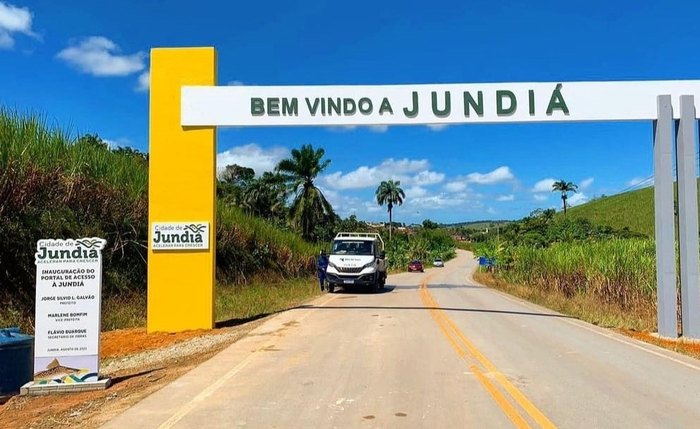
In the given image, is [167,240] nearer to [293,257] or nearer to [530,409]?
[530,409]

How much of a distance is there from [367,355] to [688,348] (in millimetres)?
6681

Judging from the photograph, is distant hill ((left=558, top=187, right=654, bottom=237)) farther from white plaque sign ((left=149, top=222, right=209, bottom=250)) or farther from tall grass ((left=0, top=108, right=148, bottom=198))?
white plaque sign ((left=149, top=222, right=209, bottom=250))

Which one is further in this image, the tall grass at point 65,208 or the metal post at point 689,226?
the tall grass at point 65,208

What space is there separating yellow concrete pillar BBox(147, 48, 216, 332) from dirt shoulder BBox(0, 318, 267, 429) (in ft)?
2.13

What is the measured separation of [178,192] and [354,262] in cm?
1107

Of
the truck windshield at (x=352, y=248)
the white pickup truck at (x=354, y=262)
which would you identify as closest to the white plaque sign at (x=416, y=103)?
the white pickup truck at (x=354, y=262)

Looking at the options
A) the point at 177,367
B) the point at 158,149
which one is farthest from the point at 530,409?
the point at 158,149

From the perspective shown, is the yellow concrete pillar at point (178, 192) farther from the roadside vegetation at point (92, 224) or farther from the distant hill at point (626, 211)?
the distant hill at point (626, 211)

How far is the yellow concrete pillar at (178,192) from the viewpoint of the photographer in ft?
43.4

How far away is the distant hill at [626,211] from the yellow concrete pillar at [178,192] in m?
73.1

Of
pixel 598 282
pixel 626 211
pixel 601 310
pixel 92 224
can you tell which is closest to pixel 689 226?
pixel 601 310

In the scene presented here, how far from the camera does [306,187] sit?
166 feet

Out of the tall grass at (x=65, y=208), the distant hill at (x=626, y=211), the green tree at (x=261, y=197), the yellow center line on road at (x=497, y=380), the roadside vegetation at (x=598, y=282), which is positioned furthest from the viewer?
the distant hill at (x=626, y=211)

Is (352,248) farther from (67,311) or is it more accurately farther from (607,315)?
(67,311)
